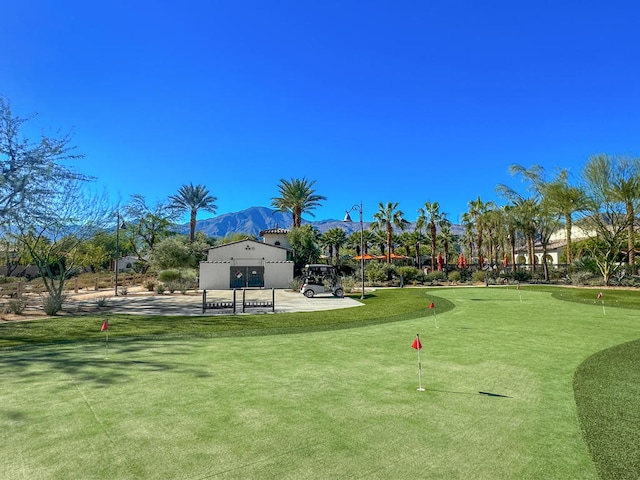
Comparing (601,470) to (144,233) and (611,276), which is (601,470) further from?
(144,233)

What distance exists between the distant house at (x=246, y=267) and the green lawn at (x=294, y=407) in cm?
2367

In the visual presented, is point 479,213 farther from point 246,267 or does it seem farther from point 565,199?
point 246,267

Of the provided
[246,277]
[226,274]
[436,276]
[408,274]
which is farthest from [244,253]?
[436,276]

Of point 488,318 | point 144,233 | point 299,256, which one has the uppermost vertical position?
point 144,233

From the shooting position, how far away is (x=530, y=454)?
3986 mm

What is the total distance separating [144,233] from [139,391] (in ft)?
169

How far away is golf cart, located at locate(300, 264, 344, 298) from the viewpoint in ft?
84.8

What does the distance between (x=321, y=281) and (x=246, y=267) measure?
1149 cm

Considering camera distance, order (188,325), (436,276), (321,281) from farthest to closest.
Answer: (436,276)
(321,281)
(188,325)

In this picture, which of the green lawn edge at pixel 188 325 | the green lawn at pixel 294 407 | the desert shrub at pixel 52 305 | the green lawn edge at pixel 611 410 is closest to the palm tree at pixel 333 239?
the green lawn edge at pixel 188 325

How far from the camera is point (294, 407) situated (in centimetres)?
523

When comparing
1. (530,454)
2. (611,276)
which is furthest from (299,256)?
(530,454)

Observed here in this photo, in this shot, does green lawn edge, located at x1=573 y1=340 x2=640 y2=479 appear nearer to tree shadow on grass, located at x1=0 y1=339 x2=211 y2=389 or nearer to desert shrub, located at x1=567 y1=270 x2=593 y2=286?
tree shadow on grass, located at x1=0 y1=339 x2=211 y2=389

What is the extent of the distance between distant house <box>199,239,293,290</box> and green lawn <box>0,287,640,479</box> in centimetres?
2367
